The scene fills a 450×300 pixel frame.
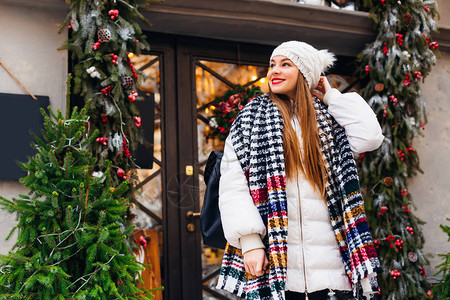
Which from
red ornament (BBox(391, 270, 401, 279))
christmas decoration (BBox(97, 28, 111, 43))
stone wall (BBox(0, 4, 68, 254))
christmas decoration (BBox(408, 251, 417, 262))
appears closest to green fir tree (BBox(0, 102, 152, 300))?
christmas decoration (BBox(97, 28, 111, 43))

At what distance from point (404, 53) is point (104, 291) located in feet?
13.6

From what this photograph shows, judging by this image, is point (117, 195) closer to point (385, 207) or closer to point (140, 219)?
→ point (140, 219)

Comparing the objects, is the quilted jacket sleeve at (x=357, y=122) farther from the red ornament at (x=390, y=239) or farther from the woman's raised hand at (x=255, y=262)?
the red ornament at (x=390, y=239)

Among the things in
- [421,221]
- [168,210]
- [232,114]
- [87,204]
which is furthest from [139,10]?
[421,221]

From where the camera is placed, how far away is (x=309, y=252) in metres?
2.77

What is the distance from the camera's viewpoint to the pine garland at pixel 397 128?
552 centimetres

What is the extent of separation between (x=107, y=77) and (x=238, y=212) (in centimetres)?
243

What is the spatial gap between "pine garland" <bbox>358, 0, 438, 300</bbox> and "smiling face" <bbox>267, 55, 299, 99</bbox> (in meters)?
2.84

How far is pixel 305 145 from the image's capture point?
297cm

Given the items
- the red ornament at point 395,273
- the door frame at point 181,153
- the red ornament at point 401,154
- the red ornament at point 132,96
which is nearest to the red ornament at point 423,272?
the red ornament at point 395,273

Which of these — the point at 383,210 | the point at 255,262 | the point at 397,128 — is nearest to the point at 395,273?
the point at 383,210

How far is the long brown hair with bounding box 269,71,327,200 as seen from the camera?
292 cm

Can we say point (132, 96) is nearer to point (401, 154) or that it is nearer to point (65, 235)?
point (65, 235)

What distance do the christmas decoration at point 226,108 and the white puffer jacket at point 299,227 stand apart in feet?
8.54
